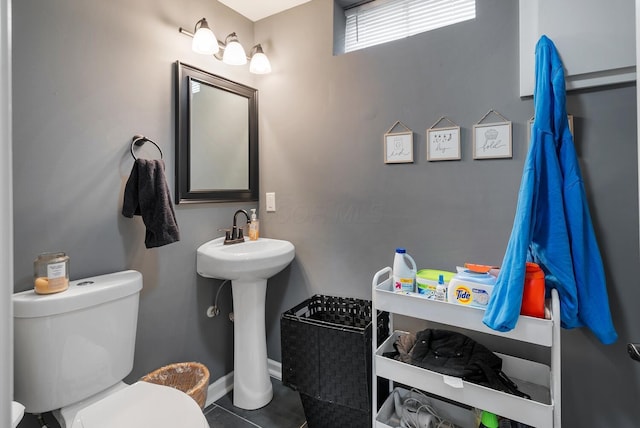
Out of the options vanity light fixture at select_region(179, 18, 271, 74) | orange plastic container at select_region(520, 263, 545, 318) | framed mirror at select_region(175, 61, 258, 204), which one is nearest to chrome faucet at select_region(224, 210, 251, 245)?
framed mirror at select_region(175, 61, 258, 204)

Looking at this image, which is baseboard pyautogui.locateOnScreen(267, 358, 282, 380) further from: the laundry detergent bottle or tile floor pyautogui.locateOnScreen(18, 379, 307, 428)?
the laundry detergent bottle

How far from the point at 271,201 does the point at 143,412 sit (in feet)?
4.18

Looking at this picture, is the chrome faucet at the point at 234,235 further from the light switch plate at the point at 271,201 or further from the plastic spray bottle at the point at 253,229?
the light switch plate at the point at 271,201

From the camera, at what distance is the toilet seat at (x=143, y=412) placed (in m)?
1.00

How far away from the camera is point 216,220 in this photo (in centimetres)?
188

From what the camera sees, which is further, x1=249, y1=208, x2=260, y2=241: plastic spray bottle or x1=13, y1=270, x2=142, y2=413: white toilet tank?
x1=249, y1=208, x2=260, y2=241: plastic spray bottle

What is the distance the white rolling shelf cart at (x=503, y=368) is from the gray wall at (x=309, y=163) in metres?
0.17

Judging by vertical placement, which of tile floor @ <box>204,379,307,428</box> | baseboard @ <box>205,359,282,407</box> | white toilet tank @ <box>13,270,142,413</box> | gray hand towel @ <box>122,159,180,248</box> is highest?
gray hand towel @ <box>122,159,180,248</box>

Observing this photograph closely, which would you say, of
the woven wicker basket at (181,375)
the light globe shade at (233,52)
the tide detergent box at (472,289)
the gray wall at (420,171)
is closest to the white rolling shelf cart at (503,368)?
the tide detergent box at (472,289)

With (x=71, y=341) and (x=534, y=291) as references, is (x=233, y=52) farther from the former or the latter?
(x=534, y=291)

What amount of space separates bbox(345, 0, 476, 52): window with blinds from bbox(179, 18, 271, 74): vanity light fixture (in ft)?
1.71

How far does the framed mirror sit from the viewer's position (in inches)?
66.1

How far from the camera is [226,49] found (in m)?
1.73

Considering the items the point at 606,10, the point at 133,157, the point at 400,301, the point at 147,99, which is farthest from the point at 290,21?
the point at 400,301
